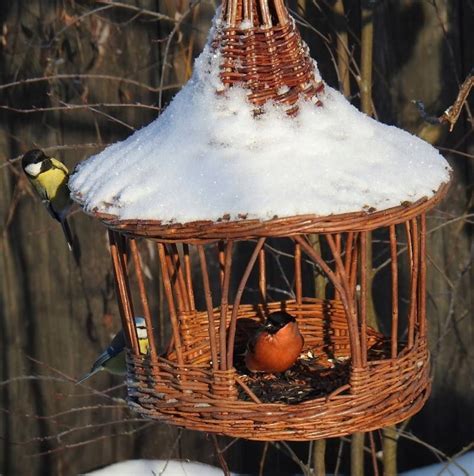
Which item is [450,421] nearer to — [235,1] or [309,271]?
[309,271]

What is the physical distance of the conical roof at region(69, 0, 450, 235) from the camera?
1.86 metres

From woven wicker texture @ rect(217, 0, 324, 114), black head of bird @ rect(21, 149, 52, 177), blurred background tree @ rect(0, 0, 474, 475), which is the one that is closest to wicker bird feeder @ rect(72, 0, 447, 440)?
woven wicker texture @ rect(217, 0, 324, 114)

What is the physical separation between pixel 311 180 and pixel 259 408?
0.50 m

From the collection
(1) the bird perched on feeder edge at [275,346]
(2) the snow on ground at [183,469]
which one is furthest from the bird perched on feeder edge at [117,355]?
(1) the bird perched on feeder edge at [275,346]

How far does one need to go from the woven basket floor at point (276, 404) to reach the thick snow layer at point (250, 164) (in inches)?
15.6

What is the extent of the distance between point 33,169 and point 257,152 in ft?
6.33

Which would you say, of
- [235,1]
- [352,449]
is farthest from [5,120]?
[235,1]

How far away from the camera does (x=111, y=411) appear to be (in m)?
4.12

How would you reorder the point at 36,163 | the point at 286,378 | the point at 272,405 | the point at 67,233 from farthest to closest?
1. the point at 67,233
2. the point at 36,163
3. the point at 286,378
4. the point at 272,405

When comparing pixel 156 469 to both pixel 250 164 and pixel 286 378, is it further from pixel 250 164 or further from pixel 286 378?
pixel 250 164

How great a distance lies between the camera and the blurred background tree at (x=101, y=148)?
→ 3.42 m

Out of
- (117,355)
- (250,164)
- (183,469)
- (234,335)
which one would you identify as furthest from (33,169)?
(250,164)

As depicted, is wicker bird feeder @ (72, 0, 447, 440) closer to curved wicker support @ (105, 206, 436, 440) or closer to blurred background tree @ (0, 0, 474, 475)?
curved wicker support @ (105, 206, 436, 440)

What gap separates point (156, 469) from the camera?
4.01 metres
